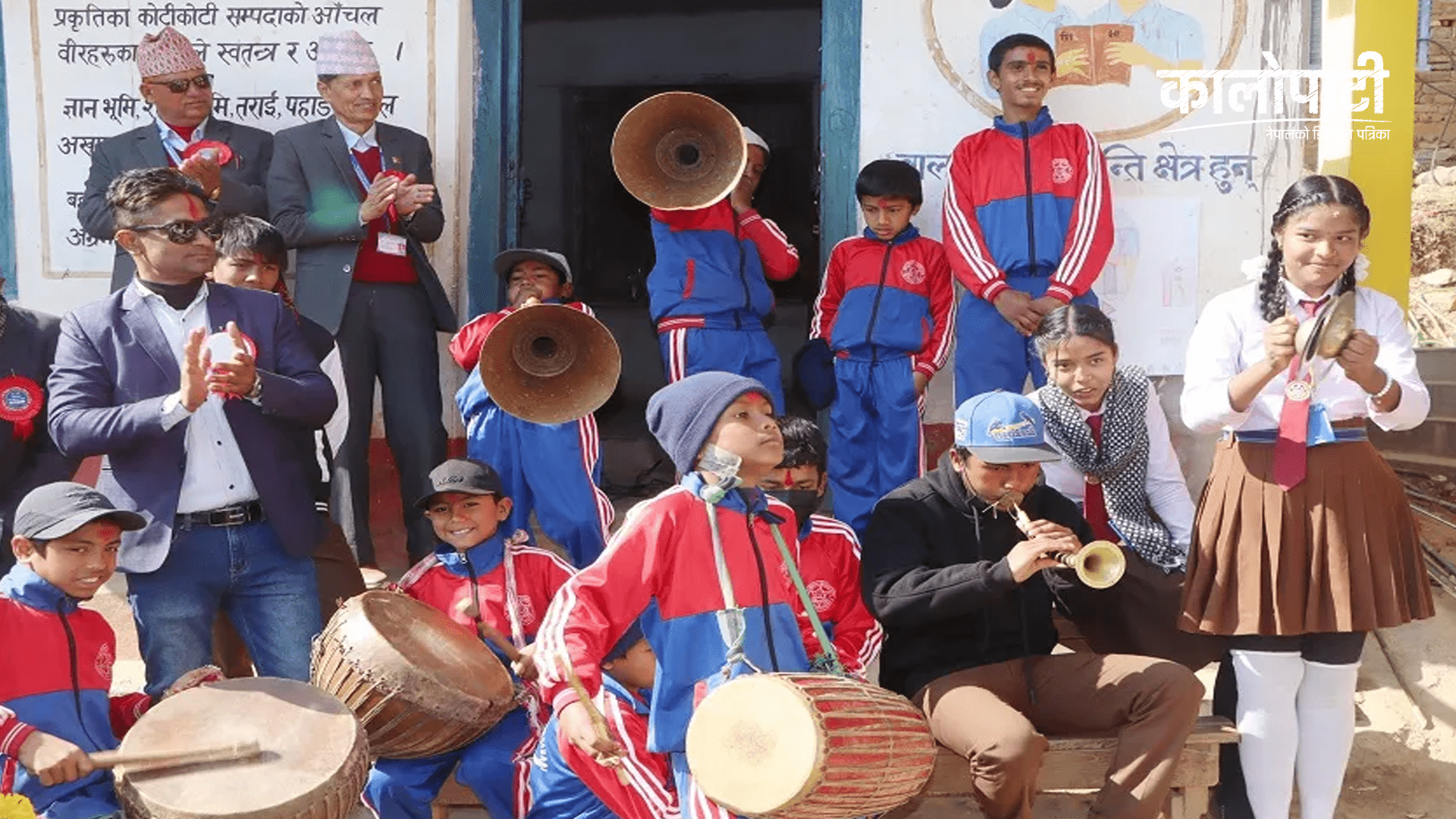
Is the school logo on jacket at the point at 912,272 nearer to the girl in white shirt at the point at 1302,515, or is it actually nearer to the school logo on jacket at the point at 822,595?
the girl in white shirt at the point at 1302,515

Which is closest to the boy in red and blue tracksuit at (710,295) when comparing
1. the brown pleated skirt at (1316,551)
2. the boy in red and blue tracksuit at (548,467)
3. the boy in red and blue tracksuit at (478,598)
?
the boy in red and blue tracksuit at (548,467)

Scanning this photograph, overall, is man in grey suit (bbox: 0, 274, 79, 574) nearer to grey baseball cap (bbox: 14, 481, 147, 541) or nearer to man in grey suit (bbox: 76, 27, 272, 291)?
grey baseball cap (bbox: 14, 481, 147, 541)

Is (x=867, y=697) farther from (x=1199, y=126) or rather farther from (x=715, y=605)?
(x=1199, y=126)

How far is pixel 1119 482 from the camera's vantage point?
4.78 metres

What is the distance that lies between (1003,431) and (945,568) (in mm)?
402

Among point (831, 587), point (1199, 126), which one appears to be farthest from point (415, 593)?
point (1199, 126)

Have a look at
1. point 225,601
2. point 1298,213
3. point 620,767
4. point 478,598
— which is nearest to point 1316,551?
point 1298,213

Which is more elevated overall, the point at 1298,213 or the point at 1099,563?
the point at 1298,213

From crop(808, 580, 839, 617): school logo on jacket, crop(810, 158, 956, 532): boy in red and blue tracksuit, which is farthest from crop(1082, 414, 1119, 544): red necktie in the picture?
crop(810, 158, 956, 532): boy in red and blue tracksuit

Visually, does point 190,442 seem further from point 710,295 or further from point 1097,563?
point 1097,563

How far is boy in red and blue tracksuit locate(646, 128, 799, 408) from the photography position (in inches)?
245

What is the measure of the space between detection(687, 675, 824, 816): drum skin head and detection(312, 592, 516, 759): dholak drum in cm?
94

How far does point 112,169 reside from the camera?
6.25m

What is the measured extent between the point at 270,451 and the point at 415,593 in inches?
24.1
